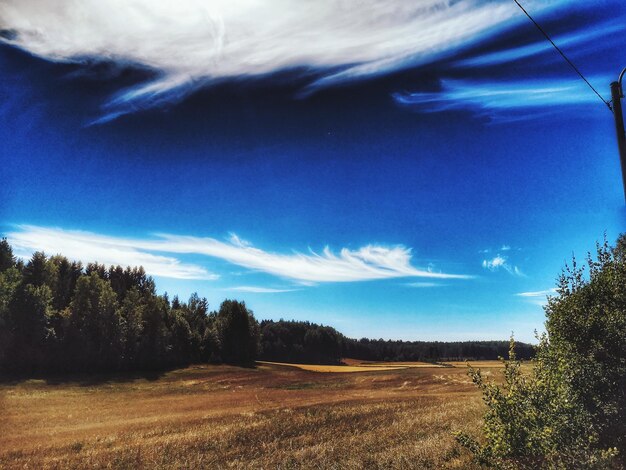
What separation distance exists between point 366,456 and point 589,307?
12.2 m

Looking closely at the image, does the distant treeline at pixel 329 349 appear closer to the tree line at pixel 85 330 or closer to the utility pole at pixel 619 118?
the tree line at pixel 85 330

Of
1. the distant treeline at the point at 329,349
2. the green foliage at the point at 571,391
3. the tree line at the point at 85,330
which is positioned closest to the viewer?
the green foliage at the point at 571,391

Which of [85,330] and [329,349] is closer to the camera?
[85,330]

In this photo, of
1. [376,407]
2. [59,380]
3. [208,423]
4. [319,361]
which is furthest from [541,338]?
[319,361]

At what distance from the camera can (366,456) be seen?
19.8 meters

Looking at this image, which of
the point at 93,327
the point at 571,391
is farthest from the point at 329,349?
the point at 571,391

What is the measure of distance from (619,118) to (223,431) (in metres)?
25.6

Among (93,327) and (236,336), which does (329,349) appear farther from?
A: (93,327)

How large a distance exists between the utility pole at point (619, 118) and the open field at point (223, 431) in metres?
13.6

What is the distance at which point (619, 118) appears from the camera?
10.6 meters

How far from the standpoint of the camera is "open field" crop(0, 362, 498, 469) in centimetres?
1944

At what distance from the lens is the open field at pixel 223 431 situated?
63.8ft

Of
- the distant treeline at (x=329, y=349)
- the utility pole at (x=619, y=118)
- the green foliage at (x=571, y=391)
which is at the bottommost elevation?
the distant treeline at (x=329, y=349)

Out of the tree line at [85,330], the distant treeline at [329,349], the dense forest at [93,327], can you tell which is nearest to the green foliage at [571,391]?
the dense forest at [93,327]
